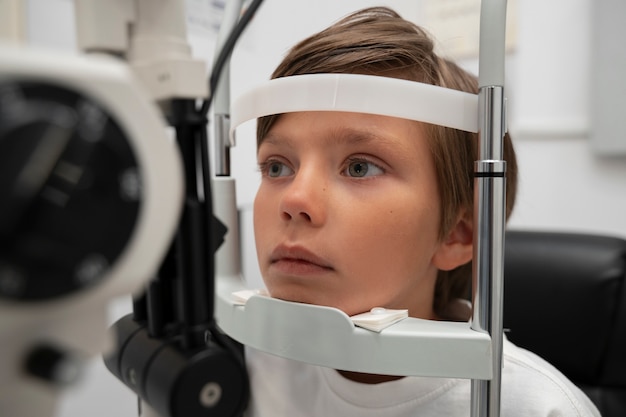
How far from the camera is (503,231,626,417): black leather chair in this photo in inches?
33.2

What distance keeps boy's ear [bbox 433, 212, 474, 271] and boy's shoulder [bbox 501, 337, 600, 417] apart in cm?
14

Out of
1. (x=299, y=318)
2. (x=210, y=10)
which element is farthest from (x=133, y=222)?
(x=210, y=10)

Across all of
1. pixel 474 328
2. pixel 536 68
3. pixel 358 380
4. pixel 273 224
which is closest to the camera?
pixel 474 328

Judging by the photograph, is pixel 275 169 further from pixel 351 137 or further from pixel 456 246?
pixel 456 246

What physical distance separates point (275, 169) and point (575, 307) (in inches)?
23.1

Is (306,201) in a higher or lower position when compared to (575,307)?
higher

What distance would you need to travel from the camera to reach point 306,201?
500 millimetres

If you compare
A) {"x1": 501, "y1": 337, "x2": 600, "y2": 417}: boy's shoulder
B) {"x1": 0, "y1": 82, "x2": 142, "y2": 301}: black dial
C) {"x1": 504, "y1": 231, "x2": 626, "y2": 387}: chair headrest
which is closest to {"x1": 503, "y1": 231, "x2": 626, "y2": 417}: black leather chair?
{"x1": 504, "y1": 231, "x2": 626, "y2": 387}: chair headrest

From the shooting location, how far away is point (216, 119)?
63 centimetres

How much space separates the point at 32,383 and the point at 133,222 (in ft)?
0.26

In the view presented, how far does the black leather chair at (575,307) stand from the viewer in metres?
0.84

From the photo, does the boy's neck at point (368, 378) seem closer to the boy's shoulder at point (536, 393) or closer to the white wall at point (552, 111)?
the boy's shoulder at point (536, 393)

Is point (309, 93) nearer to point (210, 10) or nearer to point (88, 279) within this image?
point (88, 279)

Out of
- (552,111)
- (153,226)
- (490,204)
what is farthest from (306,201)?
(552,111)
